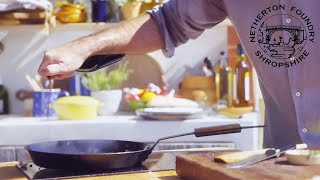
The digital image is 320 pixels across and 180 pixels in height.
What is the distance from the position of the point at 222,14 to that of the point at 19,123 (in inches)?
47.4

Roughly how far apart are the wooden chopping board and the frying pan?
10 cm

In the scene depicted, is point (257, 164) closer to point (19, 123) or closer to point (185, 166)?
point (185, 166)

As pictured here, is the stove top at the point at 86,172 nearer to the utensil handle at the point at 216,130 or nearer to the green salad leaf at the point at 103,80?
the utensil handle at the point at 216,130

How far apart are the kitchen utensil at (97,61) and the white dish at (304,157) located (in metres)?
0.49

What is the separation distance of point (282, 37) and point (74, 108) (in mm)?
1318

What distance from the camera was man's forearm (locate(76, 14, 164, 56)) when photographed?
1243 mm

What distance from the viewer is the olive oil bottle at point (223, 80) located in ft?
9.39

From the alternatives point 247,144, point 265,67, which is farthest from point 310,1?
point 247,144

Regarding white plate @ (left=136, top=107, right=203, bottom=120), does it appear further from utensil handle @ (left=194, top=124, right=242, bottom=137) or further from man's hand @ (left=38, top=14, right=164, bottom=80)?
utensil handle @ (left=194, top=124, right=242, bottom=137)

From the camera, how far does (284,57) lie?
129 centimetres

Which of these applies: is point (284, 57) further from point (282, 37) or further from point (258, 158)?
point (258, 158)

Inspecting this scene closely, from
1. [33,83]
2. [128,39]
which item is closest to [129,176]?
[128,39]

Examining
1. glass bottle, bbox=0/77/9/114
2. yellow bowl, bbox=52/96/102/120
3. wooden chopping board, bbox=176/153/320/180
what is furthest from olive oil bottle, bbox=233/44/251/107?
wooden chopping board, bbox=176/153/320/180

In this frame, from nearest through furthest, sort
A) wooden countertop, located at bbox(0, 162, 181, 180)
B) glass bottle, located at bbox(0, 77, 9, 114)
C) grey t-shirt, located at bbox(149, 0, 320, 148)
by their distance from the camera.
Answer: wooden countertop, located at bbox(0, 162, 181, 180) < grey t-shirt, located at bbox(149, 0, 320, 148) < glass bottle, located at bbox(0, 77, 9, 114)
